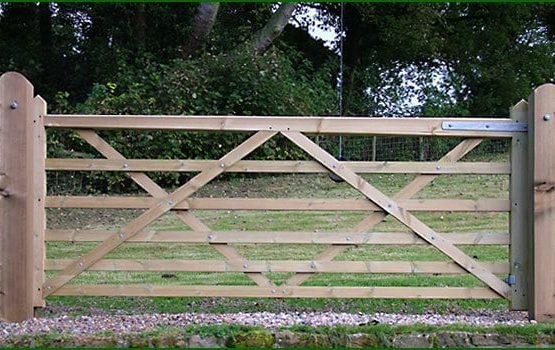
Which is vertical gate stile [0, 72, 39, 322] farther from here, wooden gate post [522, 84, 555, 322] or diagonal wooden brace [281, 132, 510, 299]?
wooden gate post [522, 84, 555, 322]

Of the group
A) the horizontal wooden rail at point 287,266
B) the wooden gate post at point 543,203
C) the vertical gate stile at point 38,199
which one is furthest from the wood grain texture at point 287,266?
the wooden gate post at point 543,203

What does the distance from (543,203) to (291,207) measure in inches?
67.0

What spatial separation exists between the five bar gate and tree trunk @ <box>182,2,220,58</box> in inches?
434

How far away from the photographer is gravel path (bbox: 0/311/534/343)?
4.55 meters

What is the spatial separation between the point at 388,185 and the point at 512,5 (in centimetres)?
→ 829

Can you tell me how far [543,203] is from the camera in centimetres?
496

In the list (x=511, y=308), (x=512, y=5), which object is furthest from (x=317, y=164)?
(x=512, y=5)

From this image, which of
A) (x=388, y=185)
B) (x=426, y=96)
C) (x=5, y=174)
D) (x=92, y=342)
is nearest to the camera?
(x=92, y=342)

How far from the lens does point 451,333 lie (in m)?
4.32

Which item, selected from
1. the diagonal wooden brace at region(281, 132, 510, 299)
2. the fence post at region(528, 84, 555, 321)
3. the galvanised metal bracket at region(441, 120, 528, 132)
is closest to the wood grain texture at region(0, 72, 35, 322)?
the diagonal wooden brace at region(281, 132, 510, 299)

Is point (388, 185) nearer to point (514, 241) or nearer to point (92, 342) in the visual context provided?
point (514, 241)

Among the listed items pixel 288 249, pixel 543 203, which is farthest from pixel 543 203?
pixel 288 249

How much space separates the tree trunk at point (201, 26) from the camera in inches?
620

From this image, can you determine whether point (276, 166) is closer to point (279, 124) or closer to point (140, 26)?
point (279, 124)
